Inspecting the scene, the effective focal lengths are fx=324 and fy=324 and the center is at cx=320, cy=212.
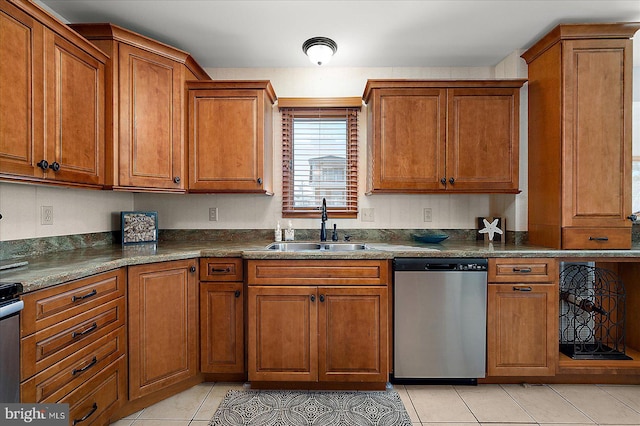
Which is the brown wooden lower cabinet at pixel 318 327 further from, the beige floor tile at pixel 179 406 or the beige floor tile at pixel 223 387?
the beige floor tile at pixel 179 406

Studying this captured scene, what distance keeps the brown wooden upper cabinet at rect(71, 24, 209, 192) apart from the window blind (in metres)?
0.90

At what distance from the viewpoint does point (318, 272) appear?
2.13 metres

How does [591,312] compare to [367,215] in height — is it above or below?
below

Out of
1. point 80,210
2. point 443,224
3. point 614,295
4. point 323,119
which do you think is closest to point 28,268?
point 80,210

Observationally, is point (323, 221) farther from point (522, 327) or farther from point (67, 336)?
point (67, 336)

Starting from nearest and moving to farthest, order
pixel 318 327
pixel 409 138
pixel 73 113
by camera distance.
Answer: pixel 73 113 → pixel 318 327 → pixel 409 138

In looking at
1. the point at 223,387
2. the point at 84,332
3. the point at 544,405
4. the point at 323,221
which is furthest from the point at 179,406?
the point at 544,405

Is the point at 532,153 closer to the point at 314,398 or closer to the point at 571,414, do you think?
the point at 571,414

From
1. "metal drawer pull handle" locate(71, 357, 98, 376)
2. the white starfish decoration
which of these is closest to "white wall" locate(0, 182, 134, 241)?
"metal drawer pull handle" locate(71, 357, 98, 376)

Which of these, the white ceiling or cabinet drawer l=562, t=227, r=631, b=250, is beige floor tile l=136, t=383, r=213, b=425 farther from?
cabinet drawer l=562, t=227, r=631, b=250

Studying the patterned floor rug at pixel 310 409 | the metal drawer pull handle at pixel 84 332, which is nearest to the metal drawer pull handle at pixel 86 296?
the metal drawer pull handle at pixel 84 332

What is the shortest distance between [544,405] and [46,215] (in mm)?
3357

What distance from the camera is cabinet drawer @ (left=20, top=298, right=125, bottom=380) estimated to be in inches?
51.6

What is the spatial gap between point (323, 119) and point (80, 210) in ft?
6.68
